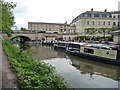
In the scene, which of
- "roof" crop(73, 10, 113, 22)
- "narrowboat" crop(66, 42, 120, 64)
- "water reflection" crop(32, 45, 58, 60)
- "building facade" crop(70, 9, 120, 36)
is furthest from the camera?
"roof" crop(73, 10, 113, 22)

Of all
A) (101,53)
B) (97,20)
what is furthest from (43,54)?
(97,20)

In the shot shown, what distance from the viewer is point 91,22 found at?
81.2 metres

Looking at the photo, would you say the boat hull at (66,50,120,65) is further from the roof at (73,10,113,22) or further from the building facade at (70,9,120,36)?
the roof at (73,10,113,22)

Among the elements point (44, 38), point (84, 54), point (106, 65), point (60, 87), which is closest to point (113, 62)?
point (106, 65)

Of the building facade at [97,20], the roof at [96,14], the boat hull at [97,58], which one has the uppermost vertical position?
the roof at [96,14]

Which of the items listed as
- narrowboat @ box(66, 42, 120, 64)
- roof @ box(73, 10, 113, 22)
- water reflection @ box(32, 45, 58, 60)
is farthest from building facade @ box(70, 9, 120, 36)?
narrowboat @ box(66, 42, 120, 64)

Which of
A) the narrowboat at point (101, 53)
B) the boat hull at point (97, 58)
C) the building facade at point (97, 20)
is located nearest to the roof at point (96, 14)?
the building facade at point (97, 20)

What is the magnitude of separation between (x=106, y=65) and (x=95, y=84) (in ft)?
30.0

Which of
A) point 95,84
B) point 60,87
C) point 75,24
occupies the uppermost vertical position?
point 75,24

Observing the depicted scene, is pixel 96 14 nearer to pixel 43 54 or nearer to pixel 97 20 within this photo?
pixel 97 20

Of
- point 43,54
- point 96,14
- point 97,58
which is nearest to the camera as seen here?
point 97,58

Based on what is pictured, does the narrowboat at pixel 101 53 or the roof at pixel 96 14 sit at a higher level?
the roof at pixel 96 14

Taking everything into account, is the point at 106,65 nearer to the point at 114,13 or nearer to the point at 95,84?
the point at 95,84

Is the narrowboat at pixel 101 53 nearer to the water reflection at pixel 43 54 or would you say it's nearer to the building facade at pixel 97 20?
the water reflection at pixel 43 54
